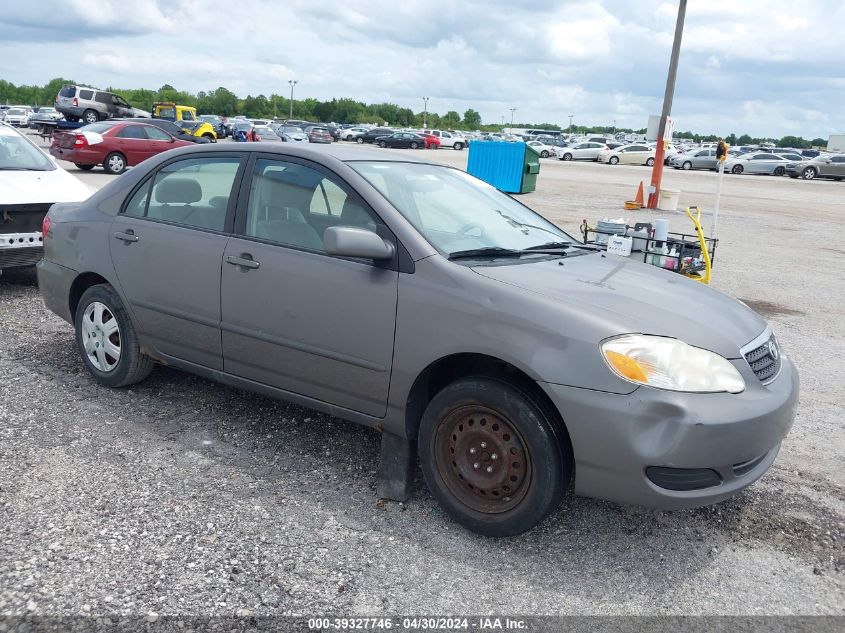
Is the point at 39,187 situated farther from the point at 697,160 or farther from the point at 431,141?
the point at 431,141

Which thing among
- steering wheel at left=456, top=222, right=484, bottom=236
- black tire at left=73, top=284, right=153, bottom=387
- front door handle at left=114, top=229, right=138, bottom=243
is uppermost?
steering wheel at left=456, top=222, right=484, bottom=236

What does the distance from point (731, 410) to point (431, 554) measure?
134cm

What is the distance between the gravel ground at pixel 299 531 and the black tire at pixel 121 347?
0.39ft

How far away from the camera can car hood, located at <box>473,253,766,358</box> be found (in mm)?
3131

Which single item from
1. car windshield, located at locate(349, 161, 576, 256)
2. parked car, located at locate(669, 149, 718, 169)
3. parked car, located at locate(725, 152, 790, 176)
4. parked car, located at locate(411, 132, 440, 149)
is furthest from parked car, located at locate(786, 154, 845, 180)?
car windshield, located at locate(349, 161, 576, 256)

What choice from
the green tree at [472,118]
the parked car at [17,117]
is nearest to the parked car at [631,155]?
the parked car at [17,117]

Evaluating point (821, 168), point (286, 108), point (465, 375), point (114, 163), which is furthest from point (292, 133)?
point (286, 108)

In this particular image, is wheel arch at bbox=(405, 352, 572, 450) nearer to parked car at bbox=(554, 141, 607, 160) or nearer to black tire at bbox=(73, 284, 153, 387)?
black tire at bbox=(73, 284, 153, 387)

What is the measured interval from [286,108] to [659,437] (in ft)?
460

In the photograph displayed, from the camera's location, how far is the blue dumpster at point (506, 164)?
2077 cm

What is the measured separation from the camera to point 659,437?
292 centimetres

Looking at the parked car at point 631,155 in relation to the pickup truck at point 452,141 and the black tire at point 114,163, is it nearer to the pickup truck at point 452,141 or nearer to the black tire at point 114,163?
the pickup truck at point 452,141

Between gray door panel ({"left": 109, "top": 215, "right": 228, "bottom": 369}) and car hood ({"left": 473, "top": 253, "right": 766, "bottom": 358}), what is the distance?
1546 millimetres

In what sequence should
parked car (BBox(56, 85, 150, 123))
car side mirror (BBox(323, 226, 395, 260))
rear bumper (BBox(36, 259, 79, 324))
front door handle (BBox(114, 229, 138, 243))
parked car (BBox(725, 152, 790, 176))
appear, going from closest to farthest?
car side mirror (BBox(323, 226, 395, 260)) → front door handle (BBox(114, 229, 138, 243)) → rear bumper (BBox(36, 259, 79, 324)) → parked car (BBox(56, 85, 150, 123)) → parked car (BBox(725, 152, 790, 176))
